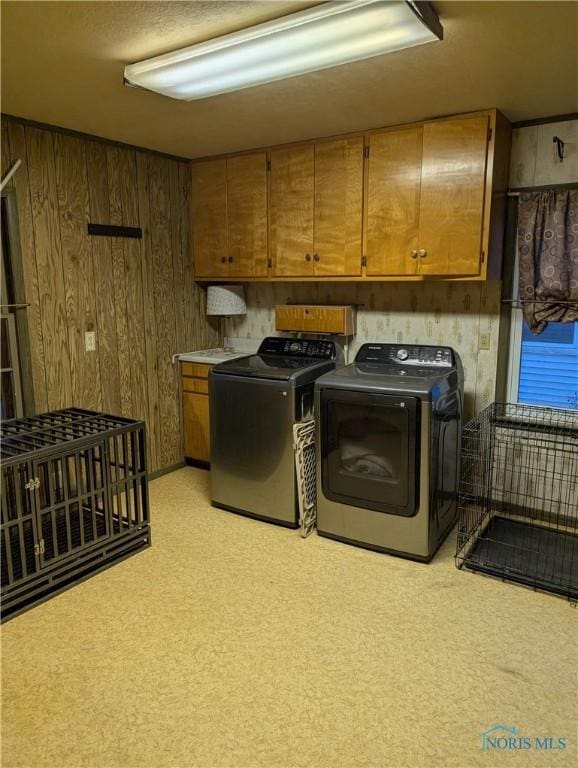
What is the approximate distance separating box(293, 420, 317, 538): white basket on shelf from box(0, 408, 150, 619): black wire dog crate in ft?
2.83

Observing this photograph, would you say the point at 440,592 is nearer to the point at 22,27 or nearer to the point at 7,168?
the point at 22,27

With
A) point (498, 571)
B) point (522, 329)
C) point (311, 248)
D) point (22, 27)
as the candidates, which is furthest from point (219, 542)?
point (22, 27)

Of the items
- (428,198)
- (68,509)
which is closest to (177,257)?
→ (428,198)

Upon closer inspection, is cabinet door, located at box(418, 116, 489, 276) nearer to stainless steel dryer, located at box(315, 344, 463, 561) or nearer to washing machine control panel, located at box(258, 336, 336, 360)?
stainless steel dryer, located at box(315, 344, 463, 561)

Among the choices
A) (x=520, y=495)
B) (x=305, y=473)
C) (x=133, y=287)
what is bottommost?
(x=520, y=495)

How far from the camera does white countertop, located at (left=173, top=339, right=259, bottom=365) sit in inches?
159

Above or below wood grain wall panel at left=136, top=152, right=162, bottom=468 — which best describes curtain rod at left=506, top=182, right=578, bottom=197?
above

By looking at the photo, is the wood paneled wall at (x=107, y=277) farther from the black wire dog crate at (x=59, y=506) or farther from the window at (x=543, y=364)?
the window at (x=543, y=364)

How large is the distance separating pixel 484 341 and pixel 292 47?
2058 millimetres

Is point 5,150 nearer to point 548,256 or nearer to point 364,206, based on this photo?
point 364,206

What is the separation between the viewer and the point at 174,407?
420 centimetres

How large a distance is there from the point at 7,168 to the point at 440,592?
3.15m

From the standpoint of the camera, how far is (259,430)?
327cm

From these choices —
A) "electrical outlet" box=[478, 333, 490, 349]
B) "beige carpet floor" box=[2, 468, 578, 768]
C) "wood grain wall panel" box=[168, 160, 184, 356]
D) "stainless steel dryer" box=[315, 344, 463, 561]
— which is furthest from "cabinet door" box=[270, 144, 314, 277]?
"beige carpet floor" box=[2, 468, 578, 768]
